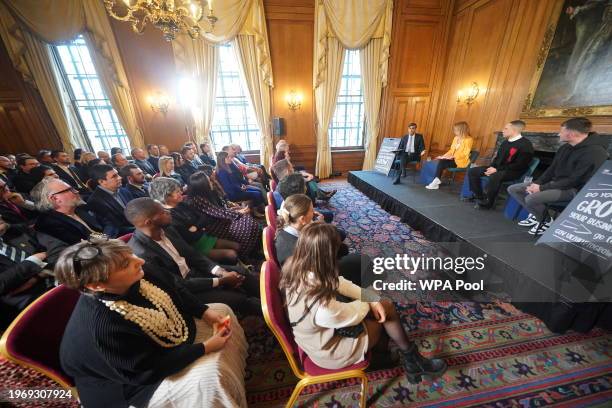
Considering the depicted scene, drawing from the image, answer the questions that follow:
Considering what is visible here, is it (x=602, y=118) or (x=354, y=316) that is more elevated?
(x=602, y=118)

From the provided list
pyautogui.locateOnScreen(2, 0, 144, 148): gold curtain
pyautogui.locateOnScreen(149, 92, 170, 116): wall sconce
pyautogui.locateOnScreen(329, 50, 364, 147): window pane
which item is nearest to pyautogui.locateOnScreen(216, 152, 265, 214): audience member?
pyautogui.locateOnScreen(149, 92, 170, 116): wall sconce

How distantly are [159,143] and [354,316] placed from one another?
6.39 meters

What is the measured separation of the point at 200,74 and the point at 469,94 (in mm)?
6479

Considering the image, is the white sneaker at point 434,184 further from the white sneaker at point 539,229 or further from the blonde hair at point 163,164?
the blonde hair at point 163,164

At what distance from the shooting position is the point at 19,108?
4875 millimetres

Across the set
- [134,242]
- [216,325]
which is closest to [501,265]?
[216,325]

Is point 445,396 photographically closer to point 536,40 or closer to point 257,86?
point 536,40

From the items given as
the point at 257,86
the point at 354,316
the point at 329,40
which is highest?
the point at 329,40

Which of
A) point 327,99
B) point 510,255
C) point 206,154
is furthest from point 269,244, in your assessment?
point 327,99

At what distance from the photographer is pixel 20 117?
16.1 ft

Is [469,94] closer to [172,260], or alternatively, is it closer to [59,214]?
[172,260]

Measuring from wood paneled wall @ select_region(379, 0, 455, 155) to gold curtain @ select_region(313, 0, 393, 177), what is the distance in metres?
0.29

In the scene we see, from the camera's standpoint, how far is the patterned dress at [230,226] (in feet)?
7.23

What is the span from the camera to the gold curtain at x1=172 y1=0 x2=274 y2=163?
4773 millimetres
